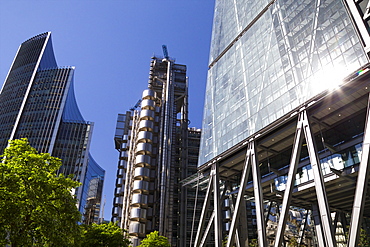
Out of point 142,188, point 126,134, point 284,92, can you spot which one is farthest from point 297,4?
point 126,134

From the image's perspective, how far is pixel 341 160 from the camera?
82.1 ft

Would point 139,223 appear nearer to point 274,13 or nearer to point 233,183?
point 233,183

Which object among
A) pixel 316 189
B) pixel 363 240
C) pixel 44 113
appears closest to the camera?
pixel 316 189

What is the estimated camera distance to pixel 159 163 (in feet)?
200

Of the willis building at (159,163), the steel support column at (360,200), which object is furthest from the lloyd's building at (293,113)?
the willis building at (159,163)

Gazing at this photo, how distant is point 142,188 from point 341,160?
3892 cm

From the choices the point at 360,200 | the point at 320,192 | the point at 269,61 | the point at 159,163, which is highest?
the point at 159,163

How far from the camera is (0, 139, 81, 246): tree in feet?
44.0

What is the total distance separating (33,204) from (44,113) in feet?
308

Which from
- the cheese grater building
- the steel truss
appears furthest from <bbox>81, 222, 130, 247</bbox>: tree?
the cheese grater building

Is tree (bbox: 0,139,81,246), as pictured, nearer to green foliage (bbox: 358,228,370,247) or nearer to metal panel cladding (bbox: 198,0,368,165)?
metal panel cladding (bbox: 198,0,368,165)

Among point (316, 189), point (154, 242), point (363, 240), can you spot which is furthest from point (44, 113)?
point (316, 189)

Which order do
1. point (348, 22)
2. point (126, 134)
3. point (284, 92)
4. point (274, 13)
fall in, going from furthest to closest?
point (126, 134)
point (274, 13)
point (284, 92)
point (348, 22)

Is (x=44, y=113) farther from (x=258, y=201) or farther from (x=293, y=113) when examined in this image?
(x=293, y=113)
